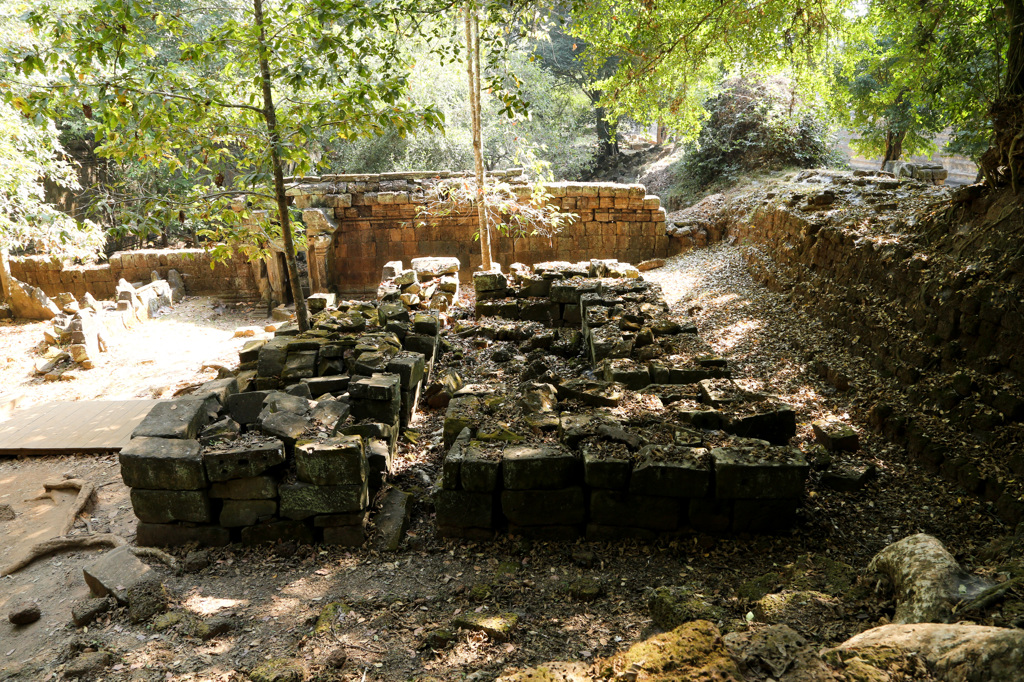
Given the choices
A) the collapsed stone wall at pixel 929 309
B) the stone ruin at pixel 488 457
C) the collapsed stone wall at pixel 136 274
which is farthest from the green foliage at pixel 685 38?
the collapsed stone wall at pixel 136 274

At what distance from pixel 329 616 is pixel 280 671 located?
0.50m

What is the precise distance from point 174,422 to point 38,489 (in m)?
2.45

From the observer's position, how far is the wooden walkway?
21.0ft

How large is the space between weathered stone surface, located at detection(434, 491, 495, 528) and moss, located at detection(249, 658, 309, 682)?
142 cm

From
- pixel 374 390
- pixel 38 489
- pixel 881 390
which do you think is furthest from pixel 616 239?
pixel 38 489

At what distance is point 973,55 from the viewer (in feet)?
24.1

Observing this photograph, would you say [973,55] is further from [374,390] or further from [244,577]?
[244,577]

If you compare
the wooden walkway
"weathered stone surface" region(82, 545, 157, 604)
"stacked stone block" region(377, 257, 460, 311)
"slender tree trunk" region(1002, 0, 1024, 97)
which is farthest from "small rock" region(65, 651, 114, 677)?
"slender tree trunk" region(1002, 0, 1024, 97)

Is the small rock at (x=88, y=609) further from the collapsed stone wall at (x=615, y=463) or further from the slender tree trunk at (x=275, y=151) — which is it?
the slender tree trunk at (x=275, y=151)

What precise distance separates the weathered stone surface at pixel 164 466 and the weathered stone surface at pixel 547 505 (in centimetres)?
221

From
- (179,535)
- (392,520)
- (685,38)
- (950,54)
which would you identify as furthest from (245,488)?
(950,54)

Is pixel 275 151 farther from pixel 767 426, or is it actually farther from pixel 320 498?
pixel 767 426

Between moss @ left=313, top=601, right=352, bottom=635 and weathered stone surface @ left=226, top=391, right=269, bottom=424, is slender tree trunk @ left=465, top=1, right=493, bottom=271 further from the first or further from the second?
moss @ left=313, top=601, right=352, bottom=635

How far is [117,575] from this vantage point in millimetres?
3727
